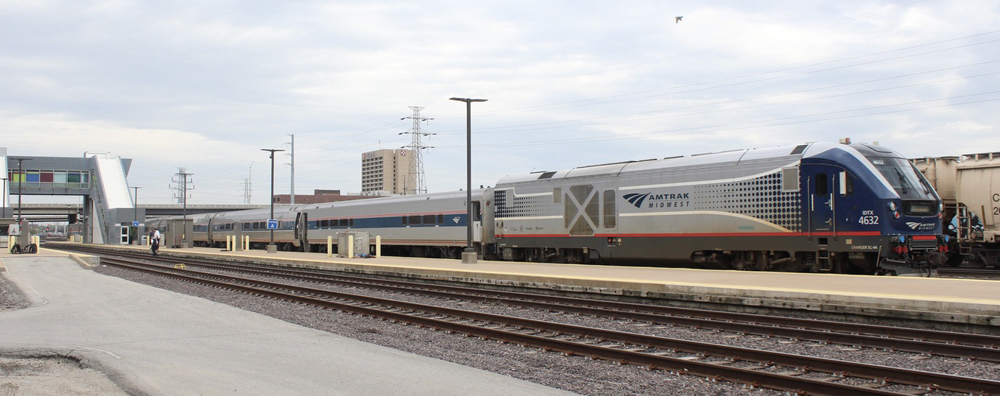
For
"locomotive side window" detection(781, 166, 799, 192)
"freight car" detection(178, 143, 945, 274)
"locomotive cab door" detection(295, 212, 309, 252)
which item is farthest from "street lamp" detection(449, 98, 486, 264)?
"locomotive cab door" detection(295, 212, 309, 252)

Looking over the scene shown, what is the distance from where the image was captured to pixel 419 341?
1192 cm

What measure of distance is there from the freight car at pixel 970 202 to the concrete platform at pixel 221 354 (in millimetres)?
20097

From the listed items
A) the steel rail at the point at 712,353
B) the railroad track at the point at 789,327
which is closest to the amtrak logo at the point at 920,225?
the railroad track at the point at 789,327

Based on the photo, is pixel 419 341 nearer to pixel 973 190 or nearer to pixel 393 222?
pixel 973 190

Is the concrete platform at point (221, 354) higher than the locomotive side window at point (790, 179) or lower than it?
lower

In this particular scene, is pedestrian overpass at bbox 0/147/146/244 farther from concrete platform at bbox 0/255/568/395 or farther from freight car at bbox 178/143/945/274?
concrete platform at bbox 0/255/568/395

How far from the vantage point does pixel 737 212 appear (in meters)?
20.4

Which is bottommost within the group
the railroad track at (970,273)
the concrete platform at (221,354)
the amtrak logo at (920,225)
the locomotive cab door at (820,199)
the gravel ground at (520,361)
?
the gravel ground at (520,361)

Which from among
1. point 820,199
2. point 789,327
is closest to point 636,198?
point 820,199

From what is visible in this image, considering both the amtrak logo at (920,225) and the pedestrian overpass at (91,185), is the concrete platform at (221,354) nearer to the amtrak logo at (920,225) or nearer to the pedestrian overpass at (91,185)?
the amtrak logo at (920,225)

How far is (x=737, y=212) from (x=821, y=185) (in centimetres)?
241

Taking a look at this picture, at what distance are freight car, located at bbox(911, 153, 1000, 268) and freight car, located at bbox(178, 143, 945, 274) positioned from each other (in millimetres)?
4626

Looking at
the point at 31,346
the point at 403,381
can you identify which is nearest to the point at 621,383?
the point at 403,381

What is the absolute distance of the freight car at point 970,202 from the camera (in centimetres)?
2252
